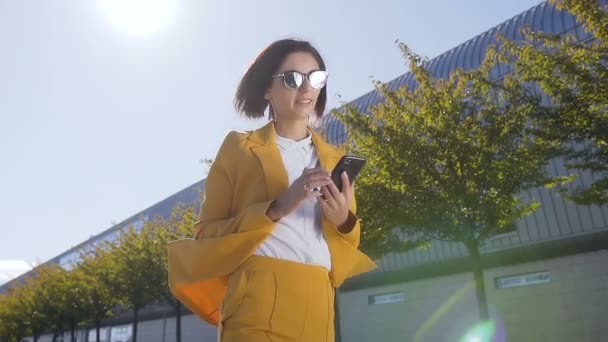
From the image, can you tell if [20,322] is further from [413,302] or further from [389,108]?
[389,108]

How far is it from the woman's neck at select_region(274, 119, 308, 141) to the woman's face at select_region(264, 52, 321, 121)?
0.05 ft

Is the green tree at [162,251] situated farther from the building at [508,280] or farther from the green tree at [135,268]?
the building at [508,280]

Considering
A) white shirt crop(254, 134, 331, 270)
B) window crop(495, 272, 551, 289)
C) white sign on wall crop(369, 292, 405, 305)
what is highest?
white shirt crop(254, 134, 331, 270)

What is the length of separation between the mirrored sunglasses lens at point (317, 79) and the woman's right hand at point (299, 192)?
0.46 meters

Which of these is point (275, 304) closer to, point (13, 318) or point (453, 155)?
point (453, 155)

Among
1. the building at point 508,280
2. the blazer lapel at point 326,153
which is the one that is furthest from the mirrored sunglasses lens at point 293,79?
the building at point 508,280

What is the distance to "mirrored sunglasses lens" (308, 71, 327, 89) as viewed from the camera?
1.91 metres

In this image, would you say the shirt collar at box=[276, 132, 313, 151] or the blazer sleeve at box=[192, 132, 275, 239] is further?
the shirt collar at box=[276, 132, 313, 151]

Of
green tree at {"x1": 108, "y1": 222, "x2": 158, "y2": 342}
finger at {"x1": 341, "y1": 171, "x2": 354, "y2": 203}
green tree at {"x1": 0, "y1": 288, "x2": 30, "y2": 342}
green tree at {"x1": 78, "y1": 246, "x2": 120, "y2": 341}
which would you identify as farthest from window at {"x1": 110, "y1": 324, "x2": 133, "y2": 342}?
finger at {"x1": 341, "y1": 171, "x2": 354, "y2": 203}

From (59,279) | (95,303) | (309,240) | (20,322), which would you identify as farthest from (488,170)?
(20,322)

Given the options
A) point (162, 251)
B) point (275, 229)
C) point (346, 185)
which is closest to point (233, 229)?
point (275, 229)

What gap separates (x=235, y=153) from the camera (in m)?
1.79

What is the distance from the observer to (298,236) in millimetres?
1709

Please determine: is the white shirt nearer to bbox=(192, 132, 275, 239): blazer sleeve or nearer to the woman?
the woman
